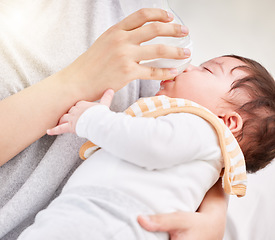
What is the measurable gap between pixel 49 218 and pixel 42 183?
16 cm

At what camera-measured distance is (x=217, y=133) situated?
82 cm

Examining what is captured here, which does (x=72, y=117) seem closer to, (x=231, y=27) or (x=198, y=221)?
(x=198, y=221)

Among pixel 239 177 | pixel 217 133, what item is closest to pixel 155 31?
pixel 217 133

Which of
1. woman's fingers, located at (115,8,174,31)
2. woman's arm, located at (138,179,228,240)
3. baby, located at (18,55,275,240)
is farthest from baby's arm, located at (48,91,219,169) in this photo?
woman's fingers, located at (115,8,174,31)

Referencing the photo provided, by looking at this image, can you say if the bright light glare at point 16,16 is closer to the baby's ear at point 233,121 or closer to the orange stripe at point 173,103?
the orange stripe at point 173,103

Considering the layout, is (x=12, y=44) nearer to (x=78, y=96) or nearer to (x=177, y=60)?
(x=78, y=96)

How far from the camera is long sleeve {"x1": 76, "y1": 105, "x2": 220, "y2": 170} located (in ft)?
2.41

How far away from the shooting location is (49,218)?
0.73 m

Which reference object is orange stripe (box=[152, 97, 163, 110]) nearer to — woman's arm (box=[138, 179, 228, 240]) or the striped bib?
the striped bib

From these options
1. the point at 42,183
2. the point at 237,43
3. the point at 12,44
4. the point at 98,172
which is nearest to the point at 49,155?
the point at 42,183

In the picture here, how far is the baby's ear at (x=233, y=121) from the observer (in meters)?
0.88

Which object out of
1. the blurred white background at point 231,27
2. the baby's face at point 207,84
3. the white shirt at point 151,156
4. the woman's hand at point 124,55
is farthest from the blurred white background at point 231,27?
the white shirt at point 151,156

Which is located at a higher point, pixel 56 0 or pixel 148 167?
pixel 56 0

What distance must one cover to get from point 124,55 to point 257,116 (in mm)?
369
